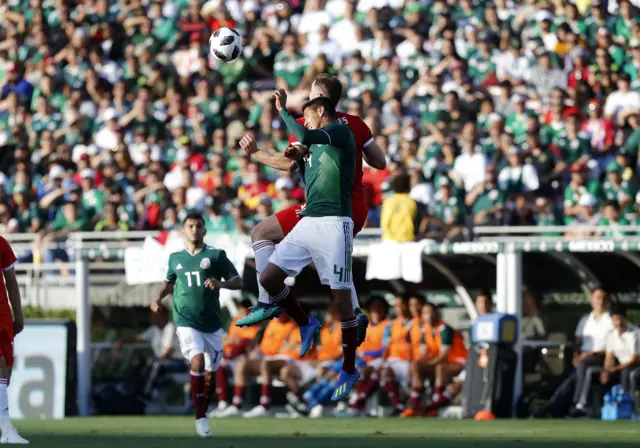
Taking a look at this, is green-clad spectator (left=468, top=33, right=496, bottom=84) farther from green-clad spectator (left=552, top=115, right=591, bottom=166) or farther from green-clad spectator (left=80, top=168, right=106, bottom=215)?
green-clad spectator (left=80, top=168, right=106, bottom=215)

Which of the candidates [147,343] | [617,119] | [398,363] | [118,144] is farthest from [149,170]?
[617,119]

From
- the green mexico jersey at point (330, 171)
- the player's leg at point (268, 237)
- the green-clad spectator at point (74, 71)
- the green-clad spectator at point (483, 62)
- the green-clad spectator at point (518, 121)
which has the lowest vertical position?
the player's leg at point (268, 237)

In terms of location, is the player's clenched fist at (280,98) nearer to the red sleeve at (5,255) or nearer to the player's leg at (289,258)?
the player's leg at (289,258)

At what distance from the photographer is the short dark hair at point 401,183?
58.6ft

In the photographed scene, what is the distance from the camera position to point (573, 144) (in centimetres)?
1953

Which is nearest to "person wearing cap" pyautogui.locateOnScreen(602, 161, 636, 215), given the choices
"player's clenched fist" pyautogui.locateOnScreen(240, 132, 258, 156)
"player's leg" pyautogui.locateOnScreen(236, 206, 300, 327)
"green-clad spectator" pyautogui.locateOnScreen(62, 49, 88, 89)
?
"player's leg" pyautogui.locateOnScreen(236, 206, 300, 327)

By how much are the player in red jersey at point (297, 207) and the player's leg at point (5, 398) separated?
6.58 feet

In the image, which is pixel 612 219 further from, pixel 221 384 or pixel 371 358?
pixel 221 384

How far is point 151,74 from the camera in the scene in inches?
949

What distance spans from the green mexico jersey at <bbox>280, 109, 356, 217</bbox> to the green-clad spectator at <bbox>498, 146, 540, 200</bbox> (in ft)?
27.5

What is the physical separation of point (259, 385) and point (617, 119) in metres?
6.05

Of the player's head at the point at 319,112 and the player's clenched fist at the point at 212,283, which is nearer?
the player's head at the point at 319,112

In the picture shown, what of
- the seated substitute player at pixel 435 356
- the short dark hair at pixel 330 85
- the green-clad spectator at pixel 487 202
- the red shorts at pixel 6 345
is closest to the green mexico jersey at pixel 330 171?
the short dark hair at pixel 330 85

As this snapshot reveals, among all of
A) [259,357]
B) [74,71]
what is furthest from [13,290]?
[74,71]
